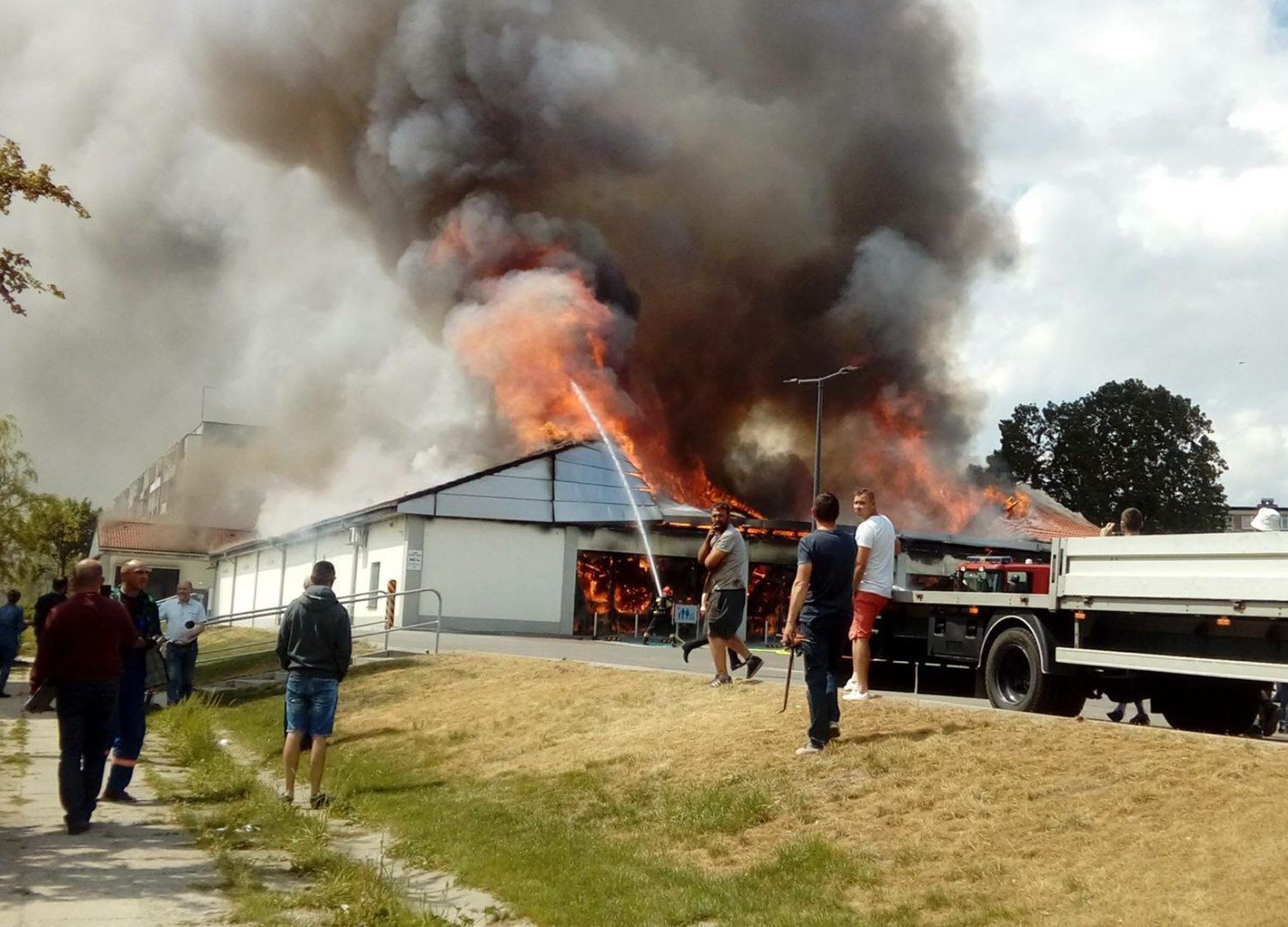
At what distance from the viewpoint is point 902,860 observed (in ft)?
20.9

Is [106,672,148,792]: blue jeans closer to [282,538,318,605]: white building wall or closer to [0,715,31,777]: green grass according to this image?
[0,715,31,777]: green grass

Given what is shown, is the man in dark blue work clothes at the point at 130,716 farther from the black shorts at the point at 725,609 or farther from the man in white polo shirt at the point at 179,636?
the man in white polo shirt at the point at 179,636

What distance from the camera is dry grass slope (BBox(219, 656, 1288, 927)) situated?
5.57m

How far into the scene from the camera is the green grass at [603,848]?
6.12 meters

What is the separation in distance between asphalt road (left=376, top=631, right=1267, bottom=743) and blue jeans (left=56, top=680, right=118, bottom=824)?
5449 millimetres

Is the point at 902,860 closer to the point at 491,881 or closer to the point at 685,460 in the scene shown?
the point at 491,881

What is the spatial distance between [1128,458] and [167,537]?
149 feet

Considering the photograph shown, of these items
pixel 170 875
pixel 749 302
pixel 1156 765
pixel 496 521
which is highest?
pixel 749 302

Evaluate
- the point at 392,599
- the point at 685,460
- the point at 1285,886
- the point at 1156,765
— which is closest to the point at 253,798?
the point at 1156,765

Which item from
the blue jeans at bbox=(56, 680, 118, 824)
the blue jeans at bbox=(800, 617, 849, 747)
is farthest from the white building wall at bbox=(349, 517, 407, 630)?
the blue jeans at bbox=(800, 617, 849, 747)

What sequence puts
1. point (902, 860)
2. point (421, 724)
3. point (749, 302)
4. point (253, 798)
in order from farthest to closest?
point (749, 302) → point (421, 724) → point (253, 798) → point (902, 860)

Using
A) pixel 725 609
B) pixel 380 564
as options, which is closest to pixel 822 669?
pixel 725 609

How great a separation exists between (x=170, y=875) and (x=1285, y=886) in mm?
5578

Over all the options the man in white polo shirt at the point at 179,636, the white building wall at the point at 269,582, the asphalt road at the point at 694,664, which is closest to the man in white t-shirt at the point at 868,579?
the asphalt road at the point at 694,664
